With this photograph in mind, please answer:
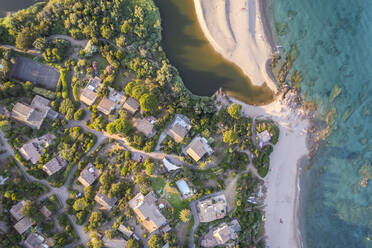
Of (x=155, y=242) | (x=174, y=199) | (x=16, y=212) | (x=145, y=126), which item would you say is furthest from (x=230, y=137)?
(x=16, y=212)

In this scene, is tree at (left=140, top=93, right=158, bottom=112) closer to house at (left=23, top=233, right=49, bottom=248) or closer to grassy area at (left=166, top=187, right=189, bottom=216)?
grassy area at (left=166, top=187, right=189, bottom=216)

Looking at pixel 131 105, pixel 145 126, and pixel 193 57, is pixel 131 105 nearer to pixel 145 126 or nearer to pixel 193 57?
pixel 145 126

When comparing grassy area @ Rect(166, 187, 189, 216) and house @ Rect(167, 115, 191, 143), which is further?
house @ Rect(167, 115, 191, 143)

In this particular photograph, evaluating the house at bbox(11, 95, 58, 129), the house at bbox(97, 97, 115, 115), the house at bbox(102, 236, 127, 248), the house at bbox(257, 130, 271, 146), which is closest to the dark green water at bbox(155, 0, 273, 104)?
the house at bbox(257, 130, 271, 146)

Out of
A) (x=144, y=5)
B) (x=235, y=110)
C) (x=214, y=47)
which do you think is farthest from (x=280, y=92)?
(x=144, y=5)

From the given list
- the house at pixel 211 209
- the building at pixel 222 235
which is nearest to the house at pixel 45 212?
the house at pixel 211 209

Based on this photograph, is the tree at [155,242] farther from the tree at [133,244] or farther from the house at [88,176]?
the house at [88,176]
